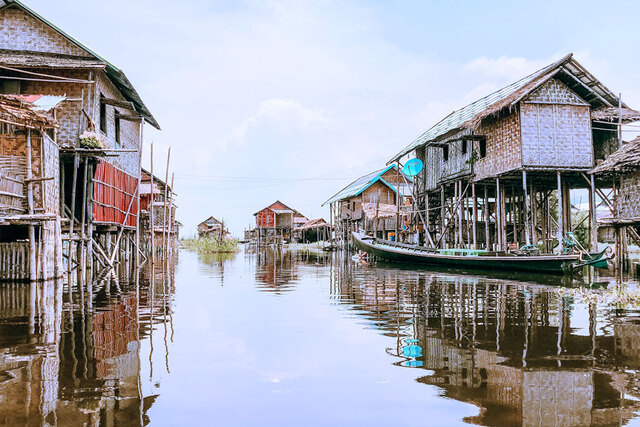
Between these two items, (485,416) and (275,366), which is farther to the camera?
(275,366)

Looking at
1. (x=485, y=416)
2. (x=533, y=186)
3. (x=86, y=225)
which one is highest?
(x=533, y=186)

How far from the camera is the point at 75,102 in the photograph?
597 inches

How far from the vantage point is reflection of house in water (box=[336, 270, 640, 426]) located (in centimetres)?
356

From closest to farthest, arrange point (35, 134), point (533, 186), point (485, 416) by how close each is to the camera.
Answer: point (485, 416)
point (35, 134)
point (533, 186)

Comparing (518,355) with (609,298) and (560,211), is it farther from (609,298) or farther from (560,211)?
(560,211)

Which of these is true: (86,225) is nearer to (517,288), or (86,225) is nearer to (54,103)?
(54,103)

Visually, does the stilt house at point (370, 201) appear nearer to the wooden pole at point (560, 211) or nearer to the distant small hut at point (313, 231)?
the distant small hut at point (313, 231)

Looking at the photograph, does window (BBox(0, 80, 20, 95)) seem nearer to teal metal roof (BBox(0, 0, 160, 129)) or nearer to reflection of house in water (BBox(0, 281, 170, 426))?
teal metal roof (BBox(0, 0, 160, 129))

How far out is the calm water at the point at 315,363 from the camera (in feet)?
11.4

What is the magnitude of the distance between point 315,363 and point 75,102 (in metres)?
13.5

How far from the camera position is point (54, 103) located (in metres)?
12.2

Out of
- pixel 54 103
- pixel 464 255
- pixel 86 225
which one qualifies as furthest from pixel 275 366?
pixel 464 255

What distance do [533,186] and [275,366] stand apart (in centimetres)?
1911

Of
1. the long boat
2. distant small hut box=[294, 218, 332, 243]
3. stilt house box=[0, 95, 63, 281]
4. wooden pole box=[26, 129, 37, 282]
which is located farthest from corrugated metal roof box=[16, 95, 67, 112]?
distant small hut box=[294, 218, 332, 243]
